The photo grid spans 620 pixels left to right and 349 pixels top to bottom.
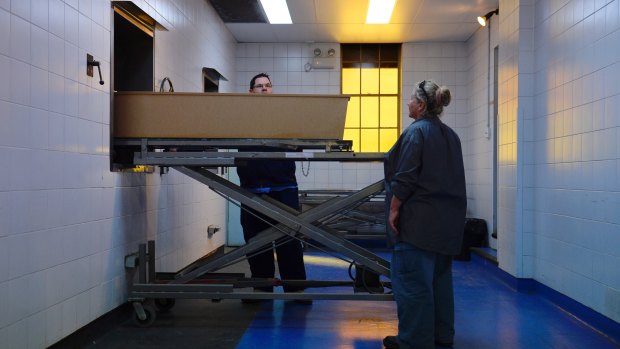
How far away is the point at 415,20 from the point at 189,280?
456cm

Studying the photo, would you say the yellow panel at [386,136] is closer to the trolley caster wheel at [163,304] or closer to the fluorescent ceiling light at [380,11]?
the fluorescent ceiling light at [380,11]

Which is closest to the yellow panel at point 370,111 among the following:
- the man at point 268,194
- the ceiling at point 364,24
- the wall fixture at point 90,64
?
the ceiling at point 364,24

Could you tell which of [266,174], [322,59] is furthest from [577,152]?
[322,59]

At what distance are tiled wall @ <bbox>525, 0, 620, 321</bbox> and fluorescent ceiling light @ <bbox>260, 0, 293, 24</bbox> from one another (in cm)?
272

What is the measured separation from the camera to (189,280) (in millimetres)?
3381

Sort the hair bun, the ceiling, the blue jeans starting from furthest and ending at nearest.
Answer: the ceiling, the hair bun, the blue jeans

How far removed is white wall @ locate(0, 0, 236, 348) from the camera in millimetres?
2236

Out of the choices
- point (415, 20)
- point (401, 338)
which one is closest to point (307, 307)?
point (401, 338)

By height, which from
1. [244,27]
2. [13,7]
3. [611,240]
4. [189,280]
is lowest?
[189,280]

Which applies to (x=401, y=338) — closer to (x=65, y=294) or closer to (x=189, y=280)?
(x=189, y=280)

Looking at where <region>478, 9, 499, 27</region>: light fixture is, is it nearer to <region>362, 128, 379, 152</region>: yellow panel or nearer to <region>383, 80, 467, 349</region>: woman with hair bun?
<region>362, 128, 379, 152</region>: yellow panel

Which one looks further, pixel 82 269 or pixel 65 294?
pixel 82 269

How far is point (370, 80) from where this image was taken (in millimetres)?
7855

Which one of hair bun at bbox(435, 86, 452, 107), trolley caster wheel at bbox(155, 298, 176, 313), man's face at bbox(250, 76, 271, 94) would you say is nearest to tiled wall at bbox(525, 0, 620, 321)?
hair bun at bbox(435, 86, 452, 107)
